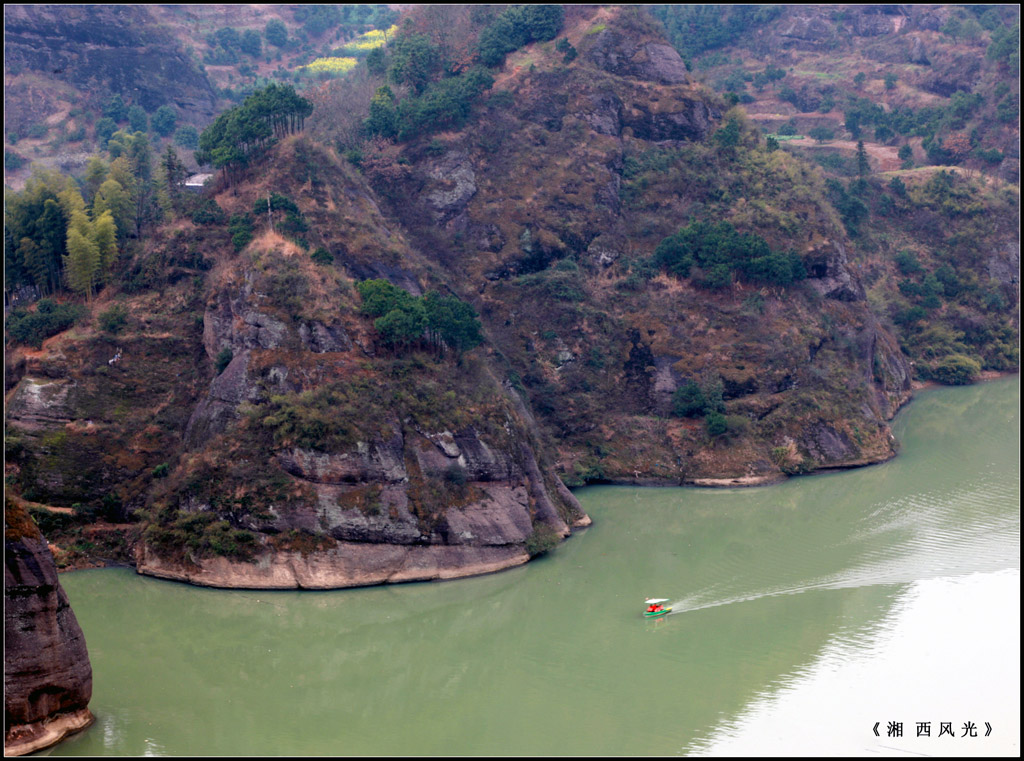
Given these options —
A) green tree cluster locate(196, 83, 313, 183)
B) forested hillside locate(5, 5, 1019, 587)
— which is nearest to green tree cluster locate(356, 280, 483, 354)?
forested hillside locate(5, 5, 1019, 587)

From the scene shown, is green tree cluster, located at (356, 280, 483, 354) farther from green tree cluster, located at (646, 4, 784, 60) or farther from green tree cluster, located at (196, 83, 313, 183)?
green tree cluster, located at (646, 4, 784, 60)

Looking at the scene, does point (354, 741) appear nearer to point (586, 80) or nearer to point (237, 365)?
point (237, 365)

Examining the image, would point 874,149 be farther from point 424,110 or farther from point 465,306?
point 465,306

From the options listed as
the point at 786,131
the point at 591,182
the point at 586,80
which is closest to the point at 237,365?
the point at 591,182

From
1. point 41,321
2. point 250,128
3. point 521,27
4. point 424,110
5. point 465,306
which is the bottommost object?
point 465,306

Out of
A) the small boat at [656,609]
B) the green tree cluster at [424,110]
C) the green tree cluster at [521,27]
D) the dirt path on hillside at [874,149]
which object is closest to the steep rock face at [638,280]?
the green tree cluster at [424,110]

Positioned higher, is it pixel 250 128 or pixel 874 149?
pixel 250 128

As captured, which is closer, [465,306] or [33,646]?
[33,646]

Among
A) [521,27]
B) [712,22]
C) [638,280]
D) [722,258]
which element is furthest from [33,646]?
[712,22]
